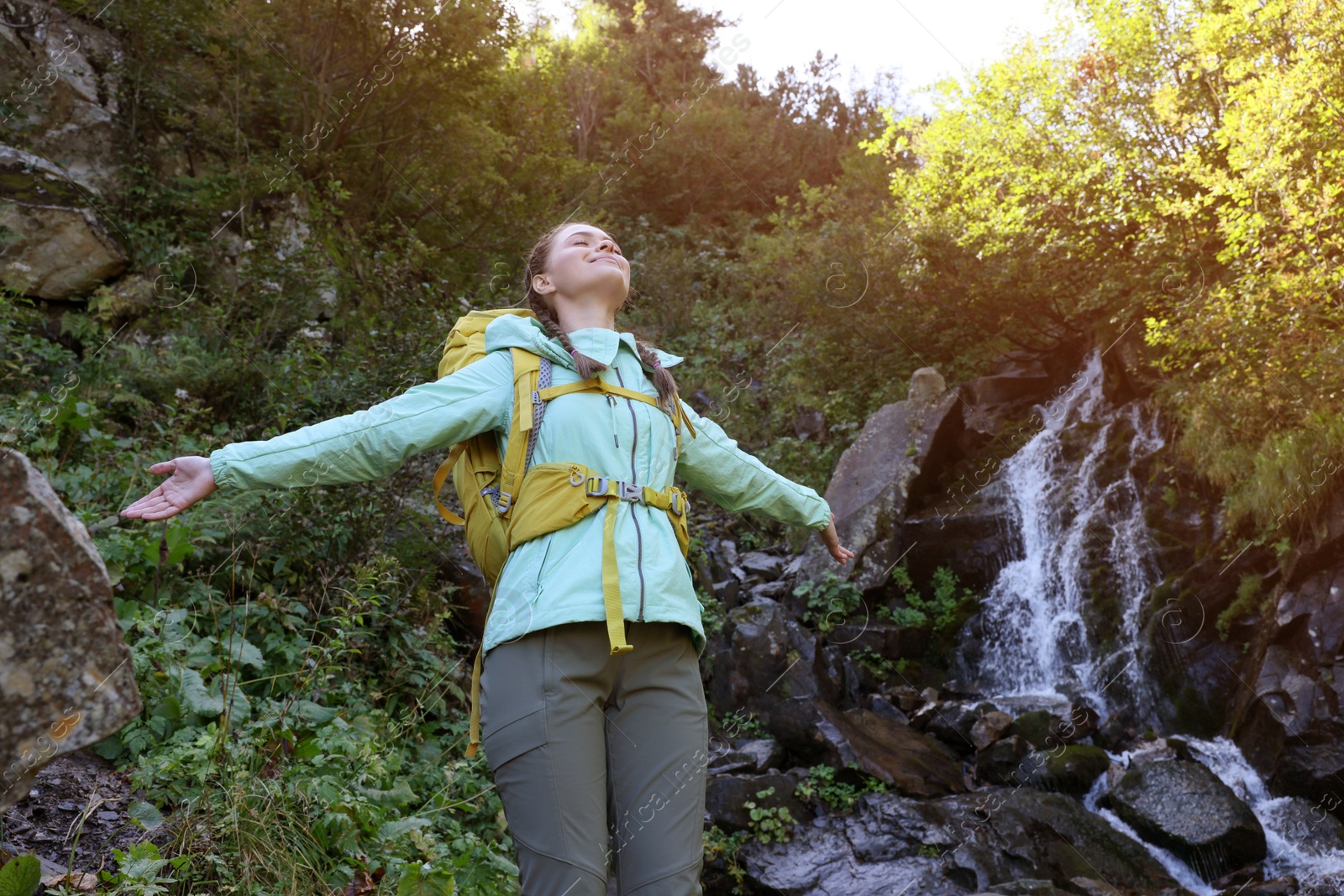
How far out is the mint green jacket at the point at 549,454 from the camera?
1.84 metres

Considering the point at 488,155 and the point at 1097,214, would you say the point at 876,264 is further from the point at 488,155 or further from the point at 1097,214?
the point at 488,155

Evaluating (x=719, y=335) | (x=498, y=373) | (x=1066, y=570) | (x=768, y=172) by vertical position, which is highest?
(x=768, y=172)

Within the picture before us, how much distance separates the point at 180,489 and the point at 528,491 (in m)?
0.68

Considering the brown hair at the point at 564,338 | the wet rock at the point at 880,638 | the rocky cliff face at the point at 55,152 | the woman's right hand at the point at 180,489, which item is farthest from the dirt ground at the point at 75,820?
the wet rock at the point at 880,638

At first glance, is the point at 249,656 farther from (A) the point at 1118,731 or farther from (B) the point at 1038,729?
(A) the point at 1118,731

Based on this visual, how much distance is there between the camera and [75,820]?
271cm

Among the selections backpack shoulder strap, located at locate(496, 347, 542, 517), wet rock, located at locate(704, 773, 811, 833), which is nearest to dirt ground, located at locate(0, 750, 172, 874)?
backpack shoulder strap, located at locate(496, 347, 542, 517)

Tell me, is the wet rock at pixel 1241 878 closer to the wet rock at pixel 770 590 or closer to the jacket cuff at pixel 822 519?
the wet rock at pixel 770 590

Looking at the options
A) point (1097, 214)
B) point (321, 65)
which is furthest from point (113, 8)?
point (1097, 214)

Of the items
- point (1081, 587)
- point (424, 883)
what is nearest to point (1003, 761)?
point (1081, 587)

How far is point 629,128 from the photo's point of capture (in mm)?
18828

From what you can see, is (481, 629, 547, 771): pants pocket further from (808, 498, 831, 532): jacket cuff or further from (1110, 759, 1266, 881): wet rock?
(1110, 759, 1266, 881): wet rock

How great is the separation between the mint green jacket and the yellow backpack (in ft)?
0.07

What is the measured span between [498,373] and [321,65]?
8.84 m
